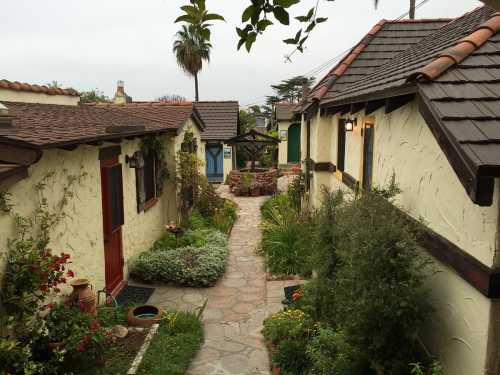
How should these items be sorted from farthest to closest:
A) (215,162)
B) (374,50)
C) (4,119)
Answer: (215,162), (374,50), (4,119)

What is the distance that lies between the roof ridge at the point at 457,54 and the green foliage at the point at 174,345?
4185 mm

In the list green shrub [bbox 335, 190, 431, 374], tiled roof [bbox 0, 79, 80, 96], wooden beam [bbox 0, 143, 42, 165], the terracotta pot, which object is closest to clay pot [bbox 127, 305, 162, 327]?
the terracotta pot

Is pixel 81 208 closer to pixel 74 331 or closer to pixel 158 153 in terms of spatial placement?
pixel 74 331

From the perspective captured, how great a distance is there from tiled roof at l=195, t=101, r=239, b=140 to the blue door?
0.71m

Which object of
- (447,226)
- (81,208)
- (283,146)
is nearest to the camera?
(447,226)

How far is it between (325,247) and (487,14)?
384 centimetres

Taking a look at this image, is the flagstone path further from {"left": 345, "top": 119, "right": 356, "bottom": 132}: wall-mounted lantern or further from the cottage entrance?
the cottage entrance

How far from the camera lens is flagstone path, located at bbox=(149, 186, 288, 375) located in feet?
17.8

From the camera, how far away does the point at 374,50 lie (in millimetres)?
10734

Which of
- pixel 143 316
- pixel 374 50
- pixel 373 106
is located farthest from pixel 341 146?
pixel 143 316

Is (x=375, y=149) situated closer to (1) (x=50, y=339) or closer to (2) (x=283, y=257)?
(2) (x=283, y=257)

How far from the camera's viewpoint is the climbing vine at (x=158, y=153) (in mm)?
9073

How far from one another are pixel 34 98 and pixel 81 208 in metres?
4.34

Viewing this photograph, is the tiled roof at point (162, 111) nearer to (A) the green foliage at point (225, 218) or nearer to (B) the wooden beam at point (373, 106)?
(A) the green foliage at point (225, 218)
